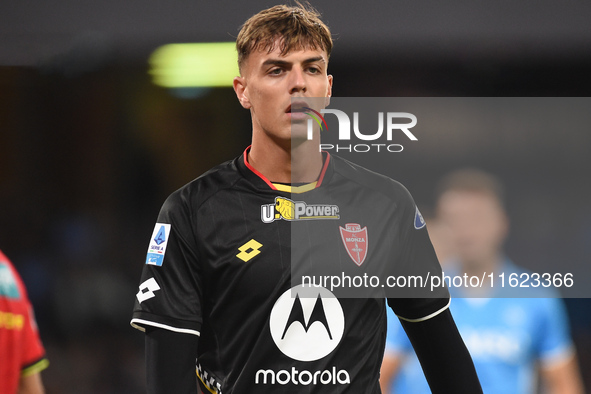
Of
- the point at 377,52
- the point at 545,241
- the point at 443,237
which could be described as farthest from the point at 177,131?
the point at 545,241

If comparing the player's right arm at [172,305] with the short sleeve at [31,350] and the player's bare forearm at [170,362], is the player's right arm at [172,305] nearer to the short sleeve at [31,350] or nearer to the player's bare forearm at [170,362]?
the player's bare forearm at [170,362]

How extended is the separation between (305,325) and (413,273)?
1.01 feet

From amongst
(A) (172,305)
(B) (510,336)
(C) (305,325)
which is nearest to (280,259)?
(C) (305,325)

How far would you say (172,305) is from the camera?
145 cm

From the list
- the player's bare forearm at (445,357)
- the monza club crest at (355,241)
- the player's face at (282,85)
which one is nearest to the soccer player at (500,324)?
the player's bare forearm at (445,357)

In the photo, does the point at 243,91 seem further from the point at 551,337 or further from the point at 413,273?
the point at 551,337

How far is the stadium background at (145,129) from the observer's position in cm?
232

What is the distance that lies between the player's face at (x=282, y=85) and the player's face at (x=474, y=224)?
874 millimetres

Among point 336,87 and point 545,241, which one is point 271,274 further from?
point 545,241

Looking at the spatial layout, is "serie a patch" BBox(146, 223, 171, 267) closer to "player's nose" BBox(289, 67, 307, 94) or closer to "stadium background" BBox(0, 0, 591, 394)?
"player's nose" BBox(289, 67, 307, 94)

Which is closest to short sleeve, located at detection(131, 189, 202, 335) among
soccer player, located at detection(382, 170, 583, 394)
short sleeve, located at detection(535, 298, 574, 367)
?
soccer player, located at detection(382, 170, 583, 394)

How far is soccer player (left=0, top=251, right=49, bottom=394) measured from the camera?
2.07 m

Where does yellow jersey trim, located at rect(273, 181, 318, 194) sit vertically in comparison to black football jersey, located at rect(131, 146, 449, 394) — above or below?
above

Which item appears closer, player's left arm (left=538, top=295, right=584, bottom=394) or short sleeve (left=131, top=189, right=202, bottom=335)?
short sleeve (left=131, top=189, right=202, bottom=335)
